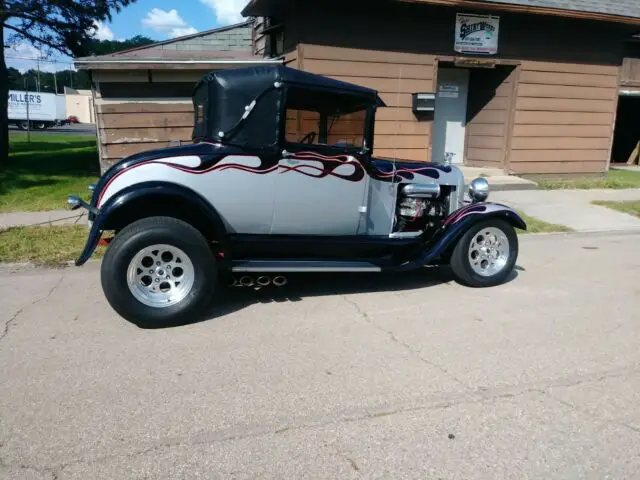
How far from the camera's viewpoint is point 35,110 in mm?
47938

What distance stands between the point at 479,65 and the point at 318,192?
26.7ft

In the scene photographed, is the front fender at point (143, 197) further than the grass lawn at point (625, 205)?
No

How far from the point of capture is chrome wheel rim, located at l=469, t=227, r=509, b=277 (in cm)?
568

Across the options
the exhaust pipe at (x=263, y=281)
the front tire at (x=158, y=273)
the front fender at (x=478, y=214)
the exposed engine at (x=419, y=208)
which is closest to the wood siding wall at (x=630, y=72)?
the front fender at (x=478, y=214)

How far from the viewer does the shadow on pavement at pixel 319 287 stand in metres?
5.11

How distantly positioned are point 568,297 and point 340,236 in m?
2.31

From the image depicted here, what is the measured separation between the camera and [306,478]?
262cm

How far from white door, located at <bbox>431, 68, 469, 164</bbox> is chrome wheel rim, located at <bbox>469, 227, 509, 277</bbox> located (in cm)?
731

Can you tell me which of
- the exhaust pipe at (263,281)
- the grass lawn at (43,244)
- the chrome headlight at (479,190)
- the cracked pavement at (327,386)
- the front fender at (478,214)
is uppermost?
the chrome headlight at (479,190)

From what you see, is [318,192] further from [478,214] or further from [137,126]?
[137,126]

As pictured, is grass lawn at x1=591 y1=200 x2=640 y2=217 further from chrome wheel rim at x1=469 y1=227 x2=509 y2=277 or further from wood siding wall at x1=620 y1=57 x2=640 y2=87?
wood siding wall at x1=620 y1=57 x2=640 y2=87

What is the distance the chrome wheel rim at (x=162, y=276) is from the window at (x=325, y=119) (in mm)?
1397

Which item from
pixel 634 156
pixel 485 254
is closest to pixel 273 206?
pixel 485 254

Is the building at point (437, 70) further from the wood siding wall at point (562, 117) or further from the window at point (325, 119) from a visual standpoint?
the window at point (325, 119)
